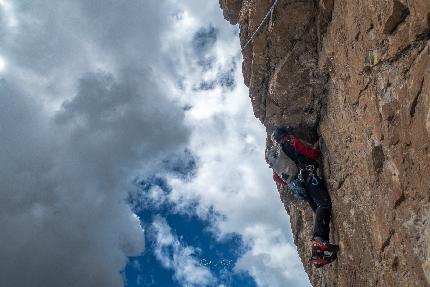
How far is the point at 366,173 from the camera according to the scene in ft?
27.9

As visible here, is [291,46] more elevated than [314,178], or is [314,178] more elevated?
[291,46]

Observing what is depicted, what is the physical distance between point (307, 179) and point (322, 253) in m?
2.15

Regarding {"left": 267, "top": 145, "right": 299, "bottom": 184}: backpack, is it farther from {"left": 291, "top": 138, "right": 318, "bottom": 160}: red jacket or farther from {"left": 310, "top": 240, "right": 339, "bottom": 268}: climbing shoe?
{"left": 310, "top": 240, "right": 339, "bottom": 268}: climbing shoe

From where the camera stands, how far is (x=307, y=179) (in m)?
11.2

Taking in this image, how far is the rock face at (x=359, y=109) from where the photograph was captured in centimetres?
630

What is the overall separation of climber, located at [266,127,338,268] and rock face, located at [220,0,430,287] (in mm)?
303

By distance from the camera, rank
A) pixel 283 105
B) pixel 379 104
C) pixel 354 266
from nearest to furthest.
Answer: pixel 379 104
pixel 354 266
pixel 283 105

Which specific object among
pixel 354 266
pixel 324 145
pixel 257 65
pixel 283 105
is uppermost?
pixel 257 65

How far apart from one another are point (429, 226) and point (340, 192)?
164 inches

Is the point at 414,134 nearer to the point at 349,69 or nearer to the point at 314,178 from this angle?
the point at 349,69

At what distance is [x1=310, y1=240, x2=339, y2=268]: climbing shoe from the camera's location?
33.3ft

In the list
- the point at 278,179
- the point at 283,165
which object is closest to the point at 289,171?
the point at 283,165

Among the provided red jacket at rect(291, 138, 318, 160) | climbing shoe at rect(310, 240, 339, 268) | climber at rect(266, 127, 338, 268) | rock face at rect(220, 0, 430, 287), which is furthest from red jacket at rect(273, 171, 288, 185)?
climbing shoe at rect(310, 240, 339, 268)

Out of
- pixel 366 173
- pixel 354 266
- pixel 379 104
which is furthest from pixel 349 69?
pixel 354 266
